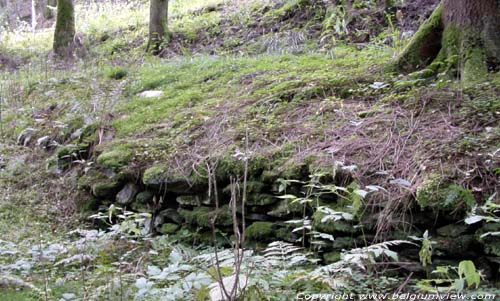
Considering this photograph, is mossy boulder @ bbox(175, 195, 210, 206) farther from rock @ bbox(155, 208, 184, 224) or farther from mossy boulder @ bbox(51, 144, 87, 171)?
mossy boulder @ bbox(51, 144, 87, 171)

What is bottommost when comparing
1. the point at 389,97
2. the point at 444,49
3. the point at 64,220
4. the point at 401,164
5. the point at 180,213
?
the point at 64,220

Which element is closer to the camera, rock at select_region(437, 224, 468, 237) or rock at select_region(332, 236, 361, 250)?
rock at select_region(437, 224, 468, 237)

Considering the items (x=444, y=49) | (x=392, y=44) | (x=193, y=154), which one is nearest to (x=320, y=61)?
(x=392, y=44)

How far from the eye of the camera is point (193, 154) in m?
4.97

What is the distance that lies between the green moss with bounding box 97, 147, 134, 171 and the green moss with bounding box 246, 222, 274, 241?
1833mm

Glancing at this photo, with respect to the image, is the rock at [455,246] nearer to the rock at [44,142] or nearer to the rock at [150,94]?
the rock at [150,94]

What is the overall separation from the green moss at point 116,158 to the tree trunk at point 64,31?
7064 millimetres

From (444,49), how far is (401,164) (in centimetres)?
195

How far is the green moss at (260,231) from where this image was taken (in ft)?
13.5

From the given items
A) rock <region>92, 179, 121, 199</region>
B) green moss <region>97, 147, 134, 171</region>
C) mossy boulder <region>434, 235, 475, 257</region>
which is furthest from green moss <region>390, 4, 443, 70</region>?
rock <region>92, 179, 121, 199</region>

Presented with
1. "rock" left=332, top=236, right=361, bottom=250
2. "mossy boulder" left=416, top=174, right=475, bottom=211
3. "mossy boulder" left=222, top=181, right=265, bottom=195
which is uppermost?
"mossy boulder" left=416, top=174, right=475, bottom=211

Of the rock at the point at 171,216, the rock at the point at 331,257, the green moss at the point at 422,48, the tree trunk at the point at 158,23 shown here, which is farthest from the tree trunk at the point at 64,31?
the rock at the point at 331,257

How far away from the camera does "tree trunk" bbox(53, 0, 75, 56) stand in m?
11.8

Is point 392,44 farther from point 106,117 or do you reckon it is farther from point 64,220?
point 64,220
